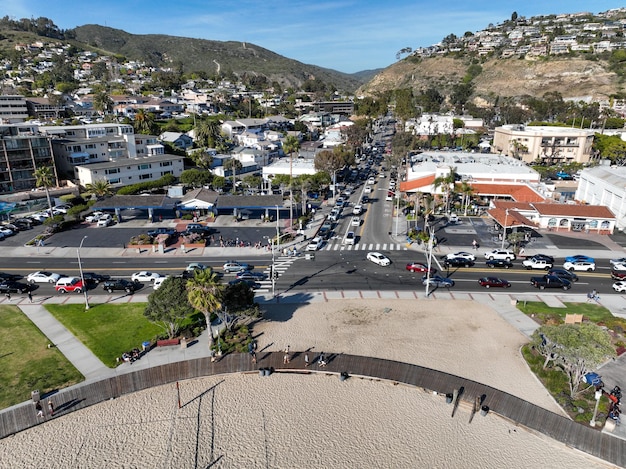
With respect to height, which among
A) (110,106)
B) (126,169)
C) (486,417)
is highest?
(110,106)

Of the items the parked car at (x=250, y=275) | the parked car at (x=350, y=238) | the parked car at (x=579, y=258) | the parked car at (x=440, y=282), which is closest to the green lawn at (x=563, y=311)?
the parked car at (x=440, y=282)

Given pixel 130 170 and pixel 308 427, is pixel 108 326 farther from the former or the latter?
pixel 130 170

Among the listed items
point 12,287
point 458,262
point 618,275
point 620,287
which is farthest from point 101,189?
point 618,275

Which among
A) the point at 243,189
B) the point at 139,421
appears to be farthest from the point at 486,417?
the point at 243,189

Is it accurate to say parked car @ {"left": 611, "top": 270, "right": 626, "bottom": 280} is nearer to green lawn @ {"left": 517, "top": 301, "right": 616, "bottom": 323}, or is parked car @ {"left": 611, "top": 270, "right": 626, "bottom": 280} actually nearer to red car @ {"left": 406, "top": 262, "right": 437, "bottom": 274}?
green lawn @ {"left": 517, "top": 301, "right": 616, "bottom": 323}

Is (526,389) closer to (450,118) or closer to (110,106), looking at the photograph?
(450,118)
